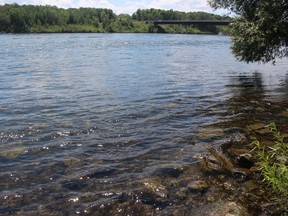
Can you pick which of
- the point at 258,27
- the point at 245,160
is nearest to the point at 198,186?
the point at 245,160

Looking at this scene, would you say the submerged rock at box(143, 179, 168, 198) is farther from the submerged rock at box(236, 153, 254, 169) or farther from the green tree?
the green tree

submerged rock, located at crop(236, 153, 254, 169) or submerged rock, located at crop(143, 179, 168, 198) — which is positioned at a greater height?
submerged rock, located at crop(236, 153, 254, 169)

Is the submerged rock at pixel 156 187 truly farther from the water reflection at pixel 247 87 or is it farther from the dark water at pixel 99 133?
the water reflection at pixel 247 87

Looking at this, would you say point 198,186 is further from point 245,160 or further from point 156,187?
point 245,160

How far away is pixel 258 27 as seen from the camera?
24.5 meters

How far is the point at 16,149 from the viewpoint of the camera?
12531 millimetres

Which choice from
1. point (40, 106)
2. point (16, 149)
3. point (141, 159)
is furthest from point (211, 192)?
point (40, 106)

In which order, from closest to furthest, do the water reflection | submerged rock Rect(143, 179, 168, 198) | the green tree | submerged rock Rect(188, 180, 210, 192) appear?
1. submerged rock Rect(143, 179, 168, 198)
2. submerged rock Rect(188, 180, 210, 192)
3. the water reflection
4. the green tree

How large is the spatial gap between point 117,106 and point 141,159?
7.92 metres

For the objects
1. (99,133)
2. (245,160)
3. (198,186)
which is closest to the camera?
(198,186)

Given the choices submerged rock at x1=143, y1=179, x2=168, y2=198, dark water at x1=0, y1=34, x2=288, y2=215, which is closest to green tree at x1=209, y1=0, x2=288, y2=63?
dark water at x1=0, y1=34, x2=288, y2=215

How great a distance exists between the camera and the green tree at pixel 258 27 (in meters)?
24.4

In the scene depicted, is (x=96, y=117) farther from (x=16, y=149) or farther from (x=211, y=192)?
(x=211, y=192)

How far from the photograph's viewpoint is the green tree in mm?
24422
